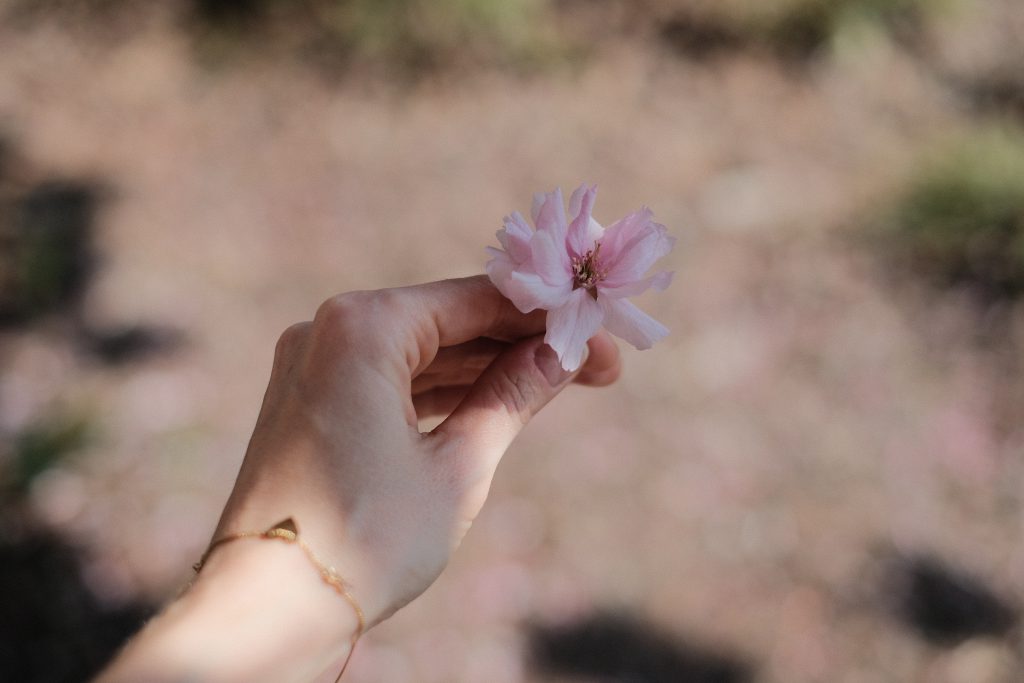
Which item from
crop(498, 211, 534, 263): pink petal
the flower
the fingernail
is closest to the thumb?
the fingernail

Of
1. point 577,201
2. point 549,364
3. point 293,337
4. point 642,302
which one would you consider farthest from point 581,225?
point 642,302

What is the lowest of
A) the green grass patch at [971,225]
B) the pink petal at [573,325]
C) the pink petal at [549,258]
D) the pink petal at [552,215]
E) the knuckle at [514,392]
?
the green grass patch at [971,225]

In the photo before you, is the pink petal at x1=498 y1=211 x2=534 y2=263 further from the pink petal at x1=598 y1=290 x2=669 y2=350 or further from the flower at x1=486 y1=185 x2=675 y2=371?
the pink petal at x1=598 y1=290 x2=669 y2=350

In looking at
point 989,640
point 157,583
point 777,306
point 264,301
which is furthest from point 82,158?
point 989,640

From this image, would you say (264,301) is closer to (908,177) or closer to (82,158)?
(82,158)

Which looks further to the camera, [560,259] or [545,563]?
[545,563]

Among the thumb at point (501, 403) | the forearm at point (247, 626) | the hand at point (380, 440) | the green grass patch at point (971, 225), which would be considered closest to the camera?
the forearm at point (247, 626)

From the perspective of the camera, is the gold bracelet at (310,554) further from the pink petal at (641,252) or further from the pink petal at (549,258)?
the pink petal at (641,252)

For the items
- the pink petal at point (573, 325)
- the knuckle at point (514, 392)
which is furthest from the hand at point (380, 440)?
the pink petal at point (573, 325)
